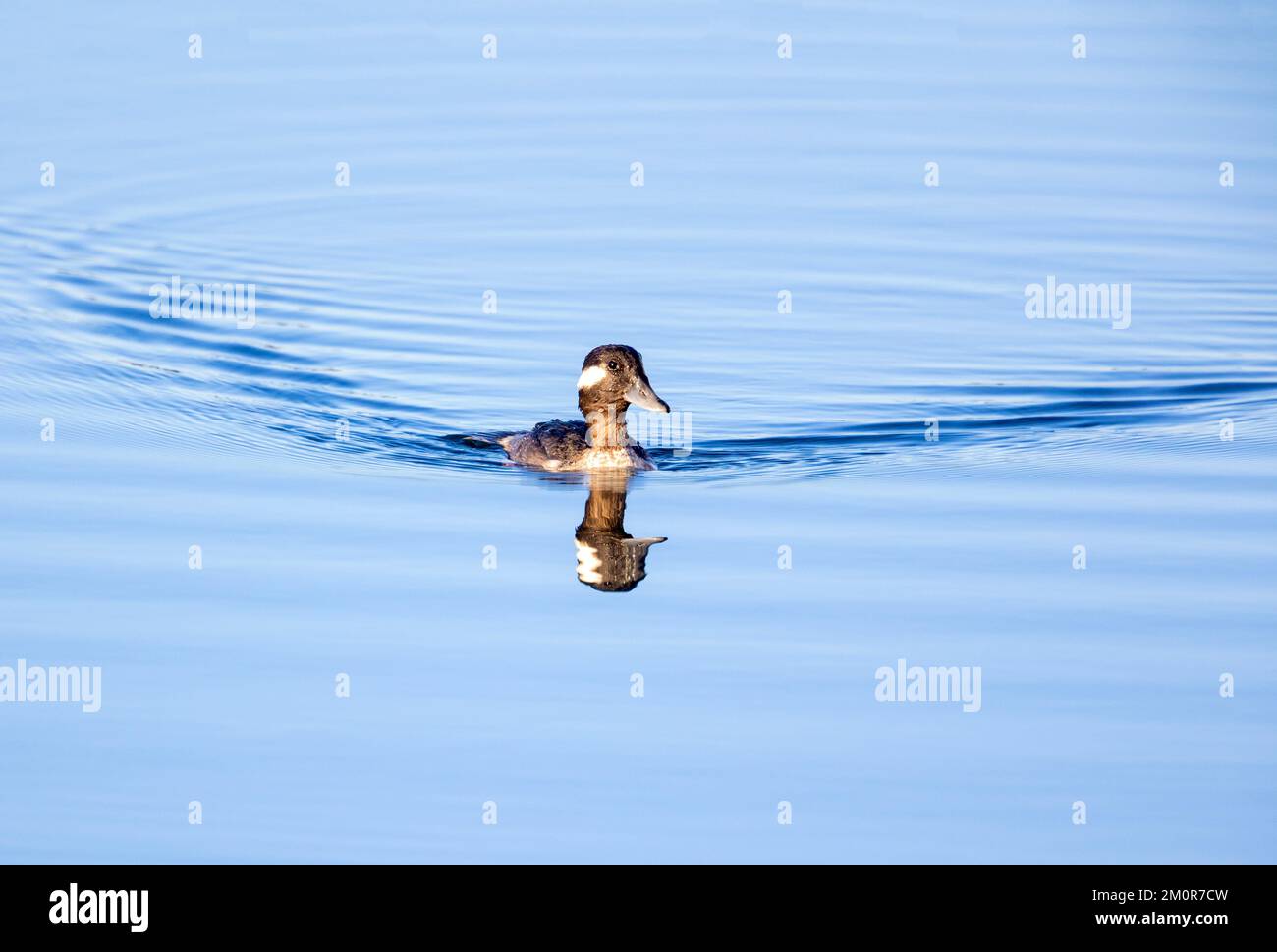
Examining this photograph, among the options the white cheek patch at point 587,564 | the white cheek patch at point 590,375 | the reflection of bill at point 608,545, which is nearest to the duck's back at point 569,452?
the reflection of bill at point 608,545

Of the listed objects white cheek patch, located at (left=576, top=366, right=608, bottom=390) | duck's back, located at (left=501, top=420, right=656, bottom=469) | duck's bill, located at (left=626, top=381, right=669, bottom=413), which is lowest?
duck's back, located at (left=501, top=420, right=656, bottom=469)

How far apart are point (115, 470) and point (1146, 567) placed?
28.6ft

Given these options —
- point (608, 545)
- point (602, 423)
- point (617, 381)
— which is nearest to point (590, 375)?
point (617, 381)

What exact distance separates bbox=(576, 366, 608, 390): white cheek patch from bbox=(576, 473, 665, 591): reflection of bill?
91 centimetres

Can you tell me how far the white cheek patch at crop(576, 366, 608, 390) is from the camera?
60.5 feet

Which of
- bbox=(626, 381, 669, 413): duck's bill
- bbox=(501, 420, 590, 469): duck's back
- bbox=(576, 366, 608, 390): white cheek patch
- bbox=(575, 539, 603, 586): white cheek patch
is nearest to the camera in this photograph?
bbox=(575, 539, 603, 586): white cheek patch

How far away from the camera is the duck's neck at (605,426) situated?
18.6 meters

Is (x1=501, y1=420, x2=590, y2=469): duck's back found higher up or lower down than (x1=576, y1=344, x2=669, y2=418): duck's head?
lower down

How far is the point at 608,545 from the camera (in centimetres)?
1638

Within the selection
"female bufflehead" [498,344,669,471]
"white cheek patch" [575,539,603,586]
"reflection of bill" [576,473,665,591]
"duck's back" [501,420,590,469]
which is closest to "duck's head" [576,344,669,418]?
"female bufflehead" [498,344,669,471]

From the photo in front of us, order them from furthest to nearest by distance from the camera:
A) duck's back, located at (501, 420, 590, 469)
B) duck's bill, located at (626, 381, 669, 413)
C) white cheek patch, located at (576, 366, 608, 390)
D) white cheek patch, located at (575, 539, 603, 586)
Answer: duck's back, located at (501, 420, 590, 469)
white cheek patch, located at (576, 366, 608, 390)
duck's bill, located at (626, 381, 669, 413)
white cheek patch, located at (575, 539, 603, 586)

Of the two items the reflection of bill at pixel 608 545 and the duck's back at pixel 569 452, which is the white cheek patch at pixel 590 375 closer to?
the duck's back at pixel 569 452

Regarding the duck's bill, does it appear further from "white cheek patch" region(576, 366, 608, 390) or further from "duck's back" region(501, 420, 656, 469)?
"duck's back" region(501, 420, 656, 469)

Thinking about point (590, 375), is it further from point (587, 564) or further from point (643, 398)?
point (587, 564)
